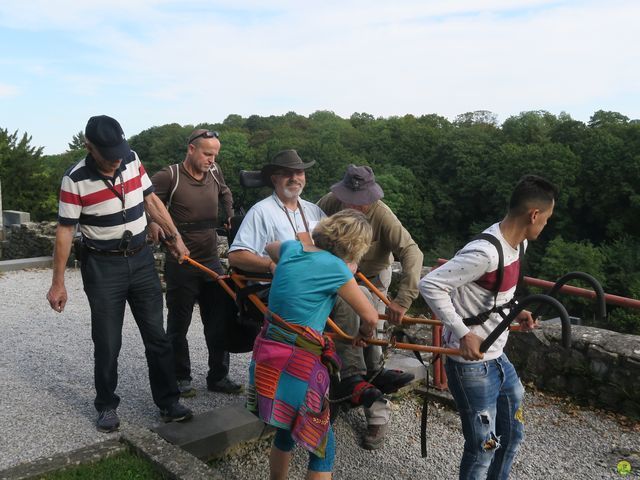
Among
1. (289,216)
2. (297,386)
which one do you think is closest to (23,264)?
(289,216)

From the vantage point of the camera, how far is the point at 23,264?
440 inches

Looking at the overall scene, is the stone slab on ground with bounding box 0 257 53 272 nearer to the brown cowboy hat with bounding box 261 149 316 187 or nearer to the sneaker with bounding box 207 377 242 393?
the sneaker with bounding box 207 377 242 393

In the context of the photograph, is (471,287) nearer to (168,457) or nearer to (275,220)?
(275,220)

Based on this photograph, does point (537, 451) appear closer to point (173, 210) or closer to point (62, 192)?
point (173, 210)

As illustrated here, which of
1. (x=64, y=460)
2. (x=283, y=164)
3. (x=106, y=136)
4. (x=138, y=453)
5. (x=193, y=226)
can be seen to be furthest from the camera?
(x=193, y=226)

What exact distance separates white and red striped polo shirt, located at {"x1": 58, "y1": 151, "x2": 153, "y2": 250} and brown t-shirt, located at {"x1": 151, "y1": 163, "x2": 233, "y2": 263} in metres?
0.53

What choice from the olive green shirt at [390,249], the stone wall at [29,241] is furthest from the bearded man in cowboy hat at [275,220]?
the stone wall at [29,241]

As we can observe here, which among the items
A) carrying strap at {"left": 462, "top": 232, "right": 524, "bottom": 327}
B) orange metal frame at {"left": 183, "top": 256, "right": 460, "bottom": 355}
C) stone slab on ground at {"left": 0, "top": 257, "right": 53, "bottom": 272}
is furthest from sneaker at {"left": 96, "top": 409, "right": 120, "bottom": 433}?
stone slab on ground at {"left": 0, "top": 257, "right": 53, "bottom": 272}

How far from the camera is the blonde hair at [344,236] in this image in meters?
2.61

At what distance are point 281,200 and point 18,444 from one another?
2197 millimetres

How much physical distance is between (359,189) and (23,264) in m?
9.30

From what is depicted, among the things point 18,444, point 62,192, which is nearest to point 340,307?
point 62,192

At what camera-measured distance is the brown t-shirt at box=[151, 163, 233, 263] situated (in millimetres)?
4273

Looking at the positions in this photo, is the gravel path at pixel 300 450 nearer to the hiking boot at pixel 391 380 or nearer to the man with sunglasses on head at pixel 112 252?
the man with sunglasses on head at pixel 112 252
